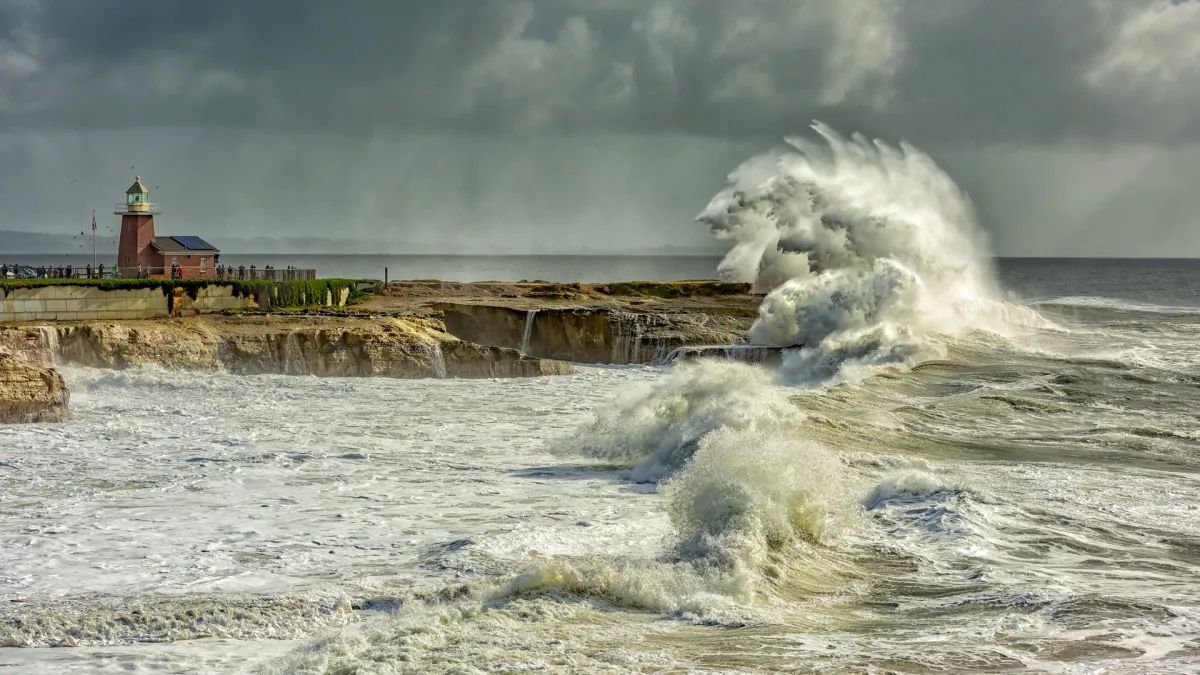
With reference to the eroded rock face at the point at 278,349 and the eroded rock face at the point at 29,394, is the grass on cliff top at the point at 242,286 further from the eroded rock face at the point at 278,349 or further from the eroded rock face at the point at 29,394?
the eroded rock face at the point at 29,394

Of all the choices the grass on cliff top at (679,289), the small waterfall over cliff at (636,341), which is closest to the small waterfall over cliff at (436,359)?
the small waterfall over cliff at (636,341)

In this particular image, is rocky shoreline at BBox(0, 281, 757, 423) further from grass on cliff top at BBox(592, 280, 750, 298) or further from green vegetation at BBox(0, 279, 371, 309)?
grass on cliff top at BBox(592, 280, 750, 298)

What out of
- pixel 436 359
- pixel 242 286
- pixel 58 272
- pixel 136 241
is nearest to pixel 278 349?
pixel 436 359

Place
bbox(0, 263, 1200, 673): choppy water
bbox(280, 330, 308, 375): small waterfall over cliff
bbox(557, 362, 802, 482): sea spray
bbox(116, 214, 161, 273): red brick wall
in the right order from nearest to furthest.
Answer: bbox(0, 263, 1200, 673): choppy water < bbox(557, 362, 802, 482): sea spray < bbox(280, 330, 308, 375): small waterfall over cliff < bbox(116, 214, 161, 273): red brick wall

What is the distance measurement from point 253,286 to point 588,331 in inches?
343

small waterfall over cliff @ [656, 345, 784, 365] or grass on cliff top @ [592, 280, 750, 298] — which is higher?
grass on cliff top @ [592, 280, 750, 298]

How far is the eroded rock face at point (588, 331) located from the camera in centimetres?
2952

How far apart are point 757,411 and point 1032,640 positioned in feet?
23.9

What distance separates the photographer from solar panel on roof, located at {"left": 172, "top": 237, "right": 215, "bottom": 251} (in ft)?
132

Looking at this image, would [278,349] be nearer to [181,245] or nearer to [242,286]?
[242,286]

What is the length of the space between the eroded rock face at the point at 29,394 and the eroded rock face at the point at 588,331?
47.0 feet

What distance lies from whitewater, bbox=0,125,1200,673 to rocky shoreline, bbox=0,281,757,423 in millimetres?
2994

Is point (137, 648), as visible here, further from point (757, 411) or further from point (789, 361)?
point (789, 361)

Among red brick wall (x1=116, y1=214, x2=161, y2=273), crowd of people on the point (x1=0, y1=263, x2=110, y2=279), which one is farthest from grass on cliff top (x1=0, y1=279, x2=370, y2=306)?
red brick wall (x1=116, y1=214, x2=161, y2=273)
